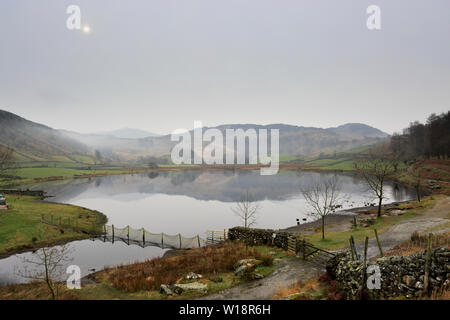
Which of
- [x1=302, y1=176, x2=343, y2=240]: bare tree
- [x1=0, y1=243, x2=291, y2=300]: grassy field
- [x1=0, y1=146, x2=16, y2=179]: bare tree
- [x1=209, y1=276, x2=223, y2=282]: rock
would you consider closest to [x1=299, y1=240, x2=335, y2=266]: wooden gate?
[x1=0, y1=243, x2=291, y2=300]: grassy field

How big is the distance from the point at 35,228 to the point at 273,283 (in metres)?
40.3

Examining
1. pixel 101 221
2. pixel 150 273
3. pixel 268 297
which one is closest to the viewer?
pixel 268 297

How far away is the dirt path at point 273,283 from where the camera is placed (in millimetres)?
15727

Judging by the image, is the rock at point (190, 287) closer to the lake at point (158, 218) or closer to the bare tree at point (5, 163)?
the lake at point (158, 218)

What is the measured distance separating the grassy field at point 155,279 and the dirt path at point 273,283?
0.79m

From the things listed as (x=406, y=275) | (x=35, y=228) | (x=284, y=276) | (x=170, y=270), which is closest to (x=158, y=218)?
(x=35, y=228)

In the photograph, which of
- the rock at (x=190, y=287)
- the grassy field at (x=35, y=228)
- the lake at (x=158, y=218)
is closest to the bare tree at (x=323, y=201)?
the lake at (x=158, y=218)

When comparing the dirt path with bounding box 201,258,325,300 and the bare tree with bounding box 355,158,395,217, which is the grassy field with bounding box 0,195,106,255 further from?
the bare tree with bounding box 355,158,395,217

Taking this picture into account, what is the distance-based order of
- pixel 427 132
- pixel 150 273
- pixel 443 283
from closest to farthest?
1. pixel 443 283
2. pixel 150 273
3. pixel 427 132

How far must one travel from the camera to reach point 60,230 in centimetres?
4031

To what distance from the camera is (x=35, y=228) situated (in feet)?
127
